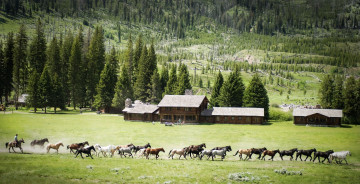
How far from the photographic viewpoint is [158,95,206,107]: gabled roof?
2830 inches

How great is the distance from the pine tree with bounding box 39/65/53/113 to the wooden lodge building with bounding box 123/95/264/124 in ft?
68.0

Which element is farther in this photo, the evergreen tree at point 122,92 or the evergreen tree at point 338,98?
the evergreen tree at point 122,92

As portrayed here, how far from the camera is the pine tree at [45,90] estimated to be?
73.7 m

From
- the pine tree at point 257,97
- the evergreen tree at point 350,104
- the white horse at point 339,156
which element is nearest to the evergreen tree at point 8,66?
the pine tree at point 257,97

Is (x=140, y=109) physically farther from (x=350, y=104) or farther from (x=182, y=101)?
(x=350, y=104)

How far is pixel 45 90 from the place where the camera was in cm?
7394

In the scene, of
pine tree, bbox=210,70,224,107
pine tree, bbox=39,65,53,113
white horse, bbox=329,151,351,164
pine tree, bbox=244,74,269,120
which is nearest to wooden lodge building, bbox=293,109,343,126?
pine tree, bbox=244,74,269,120

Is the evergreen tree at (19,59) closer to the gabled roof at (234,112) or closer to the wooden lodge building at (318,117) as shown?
the gabled roof at (234,112)

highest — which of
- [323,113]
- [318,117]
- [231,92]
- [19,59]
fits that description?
[19,59]

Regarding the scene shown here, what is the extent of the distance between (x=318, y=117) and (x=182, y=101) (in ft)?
111

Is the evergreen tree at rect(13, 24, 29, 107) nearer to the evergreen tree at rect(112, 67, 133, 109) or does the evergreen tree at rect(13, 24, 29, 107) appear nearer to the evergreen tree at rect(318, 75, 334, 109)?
the evergreen tree at rect(112, 67, 133, 109)

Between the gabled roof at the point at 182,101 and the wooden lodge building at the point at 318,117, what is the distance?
24210 mm

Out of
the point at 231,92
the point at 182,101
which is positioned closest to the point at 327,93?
the point at 231,92

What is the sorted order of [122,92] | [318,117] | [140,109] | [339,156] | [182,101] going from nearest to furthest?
[339,156]
[318,117]
[140,109]
[182,101]
[122,92]
